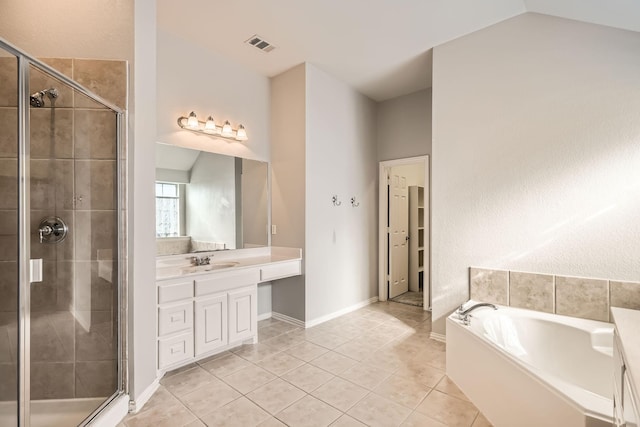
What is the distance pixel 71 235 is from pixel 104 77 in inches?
42.0

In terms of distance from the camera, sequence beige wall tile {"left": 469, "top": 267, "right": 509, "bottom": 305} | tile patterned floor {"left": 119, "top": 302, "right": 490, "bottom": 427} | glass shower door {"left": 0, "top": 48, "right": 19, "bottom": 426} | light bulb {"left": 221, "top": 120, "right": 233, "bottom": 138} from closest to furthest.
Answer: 1. glass shower door {"left": 0, "top": 48, "right": 19, "bottom": 426}
2. tile patterned floor {"left": 119, "top": 302, "right": 490, "bottom": 427}
3. beige wall tile {"left": 469, "top": 267, "right": 509, "bottom": 305}
4. light bulb {"left": 221, "top": 120, "right": 233, "bottom": 138}

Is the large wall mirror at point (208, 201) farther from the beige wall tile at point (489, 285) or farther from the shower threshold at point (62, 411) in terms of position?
the beige wall tile at point (489, 285)

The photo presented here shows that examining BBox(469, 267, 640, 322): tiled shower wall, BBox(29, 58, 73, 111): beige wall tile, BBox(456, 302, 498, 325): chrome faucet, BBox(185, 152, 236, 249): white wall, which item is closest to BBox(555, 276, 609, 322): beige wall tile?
BBox(469, 267, 640, 322): tiled shower wall

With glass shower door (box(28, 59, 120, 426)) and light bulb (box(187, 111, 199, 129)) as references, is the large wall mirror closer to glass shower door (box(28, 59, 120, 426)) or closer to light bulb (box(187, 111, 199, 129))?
light bulb (box(187, 111, 199, 129))

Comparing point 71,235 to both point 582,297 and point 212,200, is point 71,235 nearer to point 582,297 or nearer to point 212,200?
point 212,200

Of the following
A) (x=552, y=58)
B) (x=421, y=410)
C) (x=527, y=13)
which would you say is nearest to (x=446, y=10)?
(x=527, y=13)

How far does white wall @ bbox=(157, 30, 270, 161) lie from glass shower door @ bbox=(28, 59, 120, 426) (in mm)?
925

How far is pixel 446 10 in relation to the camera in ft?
8.36

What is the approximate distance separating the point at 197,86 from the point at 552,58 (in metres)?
3.28

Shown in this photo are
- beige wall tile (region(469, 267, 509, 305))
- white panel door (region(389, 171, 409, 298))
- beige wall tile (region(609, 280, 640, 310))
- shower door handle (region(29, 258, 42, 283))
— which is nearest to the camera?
shower door handle (region(29, 258, 42, 283))

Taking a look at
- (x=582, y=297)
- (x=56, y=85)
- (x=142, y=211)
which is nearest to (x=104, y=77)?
(x=56, y=85)

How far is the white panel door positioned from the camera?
4.63 meters

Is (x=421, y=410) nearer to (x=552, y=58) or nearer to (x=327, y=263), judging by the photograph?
(x=327, y=263)

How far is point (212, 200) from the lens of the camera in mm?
3275
